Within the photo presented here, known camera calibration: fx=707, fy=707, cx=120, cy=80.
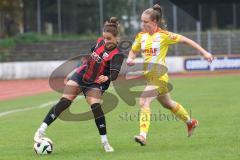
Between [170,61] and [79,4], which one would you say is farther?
[79,4]

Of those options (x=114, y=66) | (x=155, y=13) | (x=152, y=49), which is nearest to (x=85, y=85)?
(x=114, y=66)

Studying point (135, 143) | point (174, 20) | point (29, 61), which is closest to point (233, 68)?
point (174, 20)

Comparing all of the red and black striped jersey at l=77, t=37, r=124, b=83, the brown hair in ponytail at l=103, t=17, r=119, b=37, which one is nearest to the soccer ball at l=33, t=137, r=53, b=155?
the red and black striped jersey at l=77, t=37, r=124, b=83

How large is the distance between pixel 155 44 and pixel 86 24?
112 ft

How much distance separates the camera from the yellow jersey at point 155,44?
421 inches

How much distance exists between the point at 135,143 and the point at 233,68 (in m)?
26.3

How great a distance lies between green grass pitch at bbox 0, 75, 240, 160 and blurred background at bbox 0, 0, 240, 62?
68.0 ft

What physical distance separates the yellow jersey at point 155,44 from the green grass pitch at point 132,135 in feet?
4.34

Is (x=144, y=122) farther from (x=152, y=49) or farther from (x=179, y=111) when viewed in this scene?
(x=152, y=49)

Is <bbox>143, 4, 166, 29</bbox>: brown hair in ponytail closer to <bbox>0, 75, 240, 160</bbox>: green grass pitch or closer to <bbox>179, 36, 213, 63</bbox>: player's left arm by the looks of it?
<bbox>179, 36, 213, 63</bbox>: player's left arm

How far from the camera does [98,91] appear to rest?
33.8ft

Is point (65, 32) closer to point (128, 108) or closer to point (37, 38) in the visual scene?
point (37, 38)

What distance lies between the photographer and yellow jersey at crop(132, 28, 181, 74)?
35.1 ft

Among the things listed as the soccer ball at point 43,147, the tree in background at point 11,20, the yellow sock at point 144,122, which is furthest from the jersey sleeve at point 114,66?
the tree in background at point 11,20
